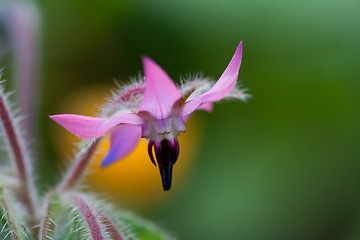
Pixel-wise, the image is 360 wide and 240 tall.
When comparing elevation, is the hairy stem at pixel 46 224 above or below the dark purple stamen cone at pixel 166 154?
below

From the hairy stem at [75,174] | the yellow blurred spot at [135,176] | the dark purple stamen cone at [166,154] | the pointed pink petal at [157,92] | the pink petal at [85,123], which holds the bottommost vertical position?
the yellow blurred spot at [135,176]

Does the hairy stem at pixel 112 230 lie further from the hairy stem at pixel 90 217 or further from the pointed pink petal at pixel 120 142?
the pointed pink petal at pixel 120 142

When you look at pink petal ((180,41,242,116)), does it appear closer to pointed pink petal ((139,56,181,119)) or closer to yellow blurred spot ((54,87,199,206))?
pointed pink petal ((139,56,181,119))

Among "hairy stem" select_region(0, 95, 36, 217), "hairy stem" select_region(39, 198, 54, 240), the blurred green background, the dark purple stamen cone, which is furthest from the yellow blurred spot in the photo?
the dark purple stamen cone

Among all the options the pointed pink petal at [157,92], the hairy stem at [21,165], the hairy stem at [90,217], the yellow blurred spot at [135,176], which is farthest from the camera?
the yellow blurred spot at [135,176]

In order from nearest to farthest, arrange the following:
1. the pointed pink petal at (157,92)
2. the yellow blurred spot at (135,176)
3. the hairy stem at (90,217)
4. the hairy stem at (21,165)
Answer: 1. the pointed pink petal at (157,92)
2. the hairy stem at (90,217)
3. the hairy stem at (21,165)
4. the yellow blurred spot at (135,176)

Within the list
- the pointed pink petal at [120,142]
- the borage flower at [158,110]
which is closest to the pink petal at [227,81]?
the borage flower at [158,110]

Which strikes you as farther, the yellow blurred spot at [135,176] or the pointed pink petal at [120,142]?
the yellow blurred spot at [135,176]
